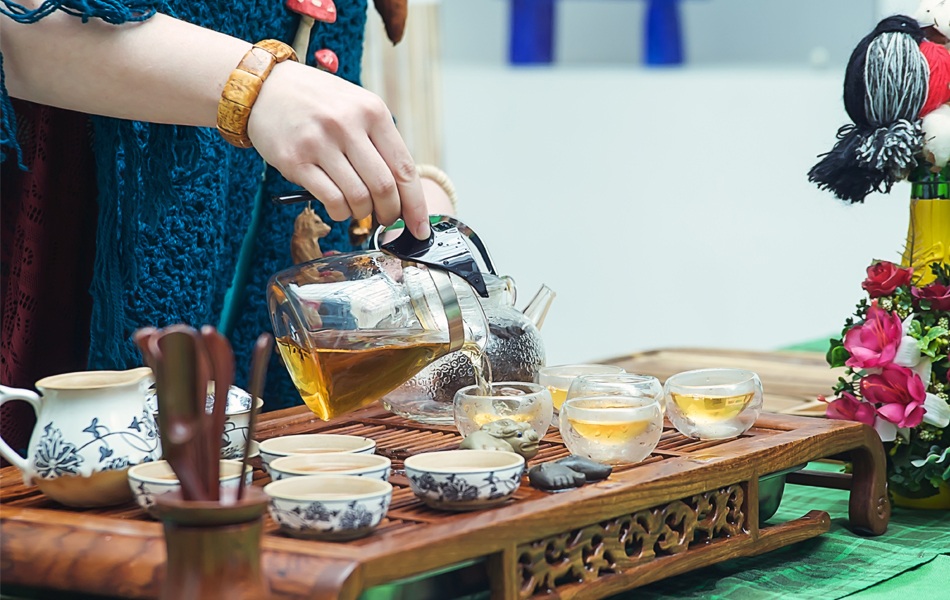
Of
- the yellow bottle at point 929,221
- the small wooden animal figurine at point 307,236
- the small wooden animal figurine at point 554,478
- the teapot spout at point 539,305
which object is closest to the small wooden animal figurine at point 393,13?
the small wooden animal figurine at point 307,236

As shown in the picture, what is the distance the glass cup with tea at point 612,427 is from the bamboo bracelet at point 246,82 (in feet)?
1.03

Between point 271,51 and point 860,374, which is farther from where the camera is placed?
point 860,374

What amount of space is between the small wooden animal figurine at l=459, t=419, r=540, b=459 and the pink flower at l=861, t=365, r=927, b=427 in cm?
33

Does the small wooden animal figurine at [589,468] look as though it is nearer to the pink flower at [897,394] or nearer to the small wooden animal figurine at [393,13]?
the pink flower at [897,394]

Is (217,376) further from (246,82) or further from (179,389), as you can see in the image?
(246,82)

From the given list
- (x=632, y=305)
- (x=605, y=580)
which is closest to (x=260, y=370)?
(x=605, y=580)

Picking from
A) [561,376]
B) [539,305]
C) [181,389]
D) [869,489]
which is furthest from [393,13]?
[181,389]

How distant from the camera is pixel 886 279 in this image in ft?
3.43

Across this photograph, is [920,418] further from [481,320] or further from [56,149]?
[56,149]

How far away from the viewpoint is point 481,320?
0.95m

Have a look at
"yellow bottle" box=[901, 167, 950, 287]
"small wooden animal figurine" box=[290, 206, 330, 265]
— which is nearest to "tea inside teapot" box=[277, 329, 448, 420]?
"small wooden animal figurine" box=[290, 206, 330, 265]

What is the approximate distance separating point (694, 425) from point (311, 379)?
294mm

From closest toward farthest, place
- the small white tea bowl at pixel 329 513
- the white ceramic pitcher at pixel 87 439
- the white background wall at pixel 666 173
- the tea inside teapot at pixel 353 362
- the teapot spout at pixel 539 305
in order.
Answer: the small white tea bowl at pixel 329 513 → the white ceramic pitcher at pixel 87 439 → the tea inside teapot at pixel 353 362 → the teapot spout at pixel 539 305 → the white background wall at pixel 666 173

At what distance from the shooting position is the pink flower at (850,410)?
3.38ft
